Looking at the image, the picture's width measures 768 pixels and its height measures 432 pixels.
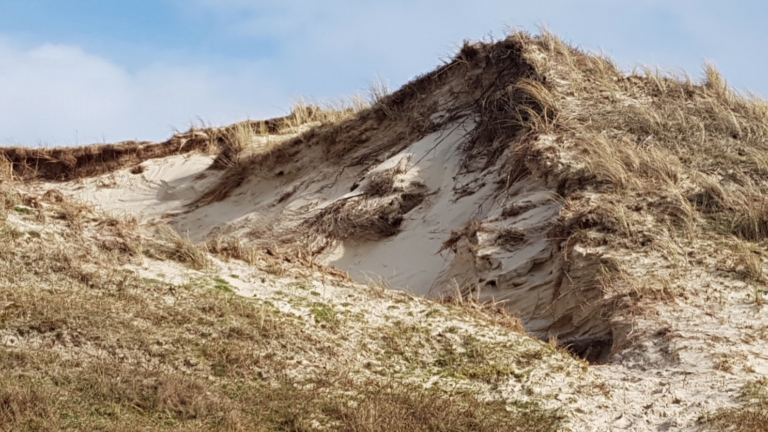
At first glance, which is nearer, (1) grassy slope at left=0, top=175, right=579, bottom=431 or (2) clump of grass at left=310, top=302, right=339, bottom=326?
(1) grassy slope at left=0, top=175, right=579, bottom=431

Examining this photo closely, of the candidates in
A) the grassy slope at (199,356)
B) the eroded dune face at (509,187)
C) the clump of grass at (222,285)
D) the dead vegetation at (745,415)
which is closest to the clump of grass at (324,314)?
the grassy slope at (199,356)

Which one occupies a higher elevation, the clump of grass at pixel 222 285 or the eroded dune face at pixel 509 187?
the eroded dune face at pixel 509 187

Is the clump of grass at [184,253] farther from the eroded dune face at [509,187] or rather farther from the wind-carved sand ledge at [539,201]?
the eroded dune face at [509,187]

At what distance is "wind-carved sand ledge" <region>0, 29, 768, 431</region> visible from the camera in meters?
9.30

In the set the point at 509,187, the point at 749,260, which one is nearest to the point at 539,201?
the point at 509,187

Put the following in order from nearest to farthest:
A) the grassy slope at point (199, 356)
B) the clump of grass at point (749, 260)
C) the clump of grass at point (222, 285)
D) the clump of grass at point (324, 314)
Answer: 1. the grassy slope at point (199, 356)
2. the clump of grass at point (324, 314)
3. the clump of grass at point (222, 285)
4. the clump of grass at point (749, 260)

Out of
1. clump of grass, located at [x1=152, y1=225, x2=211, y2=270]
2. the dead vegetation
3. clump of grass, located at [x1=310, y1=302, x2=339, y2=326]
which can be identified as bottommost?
the dead vegetation

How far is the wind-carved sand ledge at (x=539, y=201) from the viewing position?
9.30 m

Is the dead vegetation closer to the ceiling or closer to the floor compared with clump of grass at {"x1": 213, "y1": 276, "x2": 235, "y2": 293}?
closer to the floor

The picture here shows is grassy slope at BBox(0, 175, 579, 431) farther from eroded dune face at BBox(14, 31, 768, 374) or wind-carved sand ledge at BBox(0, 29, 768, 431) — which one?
eroded dune face at BBox(14, 31, 768, 374)

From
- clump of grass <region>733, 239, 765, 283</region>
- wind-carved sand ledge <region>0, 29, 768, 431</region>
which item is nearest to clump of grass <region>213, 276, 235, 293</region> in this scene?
wind-carved sand ledge <region>0, 29, 768, 431</region>

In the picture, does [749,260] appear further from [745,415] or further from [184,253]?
[184,253]

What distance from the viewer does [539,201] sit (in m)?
12.6

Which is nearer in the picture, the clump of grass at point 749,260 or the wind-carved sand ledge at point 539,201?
the wind-carved sand ledge at point 539,201
